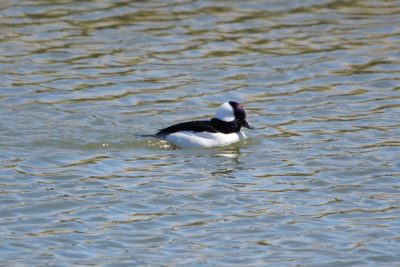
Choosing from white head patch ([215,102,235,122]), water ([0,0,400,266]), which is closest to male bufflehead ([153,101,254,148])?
white head patch ([215,102,235,122])

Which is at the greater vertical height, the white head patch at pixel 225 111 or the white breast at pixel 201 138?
the white head patch at pixel 225 111

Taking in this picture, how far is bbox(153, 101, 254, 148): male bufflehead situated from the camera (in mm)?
16547

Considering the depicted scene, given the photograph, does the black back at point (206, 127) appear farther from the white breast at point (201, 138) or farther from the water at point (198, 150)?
the water at point (198, 150)

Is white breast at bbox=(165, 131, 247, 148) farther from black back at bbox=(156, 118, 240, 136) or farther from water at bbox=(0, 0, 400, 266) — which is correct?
water at bbox=(0, 0, 400, 266)

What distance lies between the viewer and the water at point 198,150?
12.5 metres

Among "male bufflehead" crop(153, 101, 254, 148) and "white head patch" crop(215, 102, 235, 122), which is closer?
"male bufflehead" crop(153, 101, 254, 148)

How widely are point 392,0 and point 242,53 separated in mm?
3823

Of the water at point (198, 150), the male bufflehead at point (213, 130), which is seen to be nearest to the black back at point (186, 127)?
the male bufflehead at point (213, 130)

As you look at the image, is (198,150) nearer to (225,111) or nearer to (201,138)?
(201,138)

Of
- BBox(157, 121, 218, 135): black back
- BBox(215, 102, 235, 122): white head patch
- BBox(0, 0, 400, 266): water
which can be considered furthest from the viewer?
BBox(215, 102, 235, 122): white head patch

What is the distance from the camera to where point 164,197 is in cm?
1399

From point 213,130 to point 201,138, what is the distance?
238 mm

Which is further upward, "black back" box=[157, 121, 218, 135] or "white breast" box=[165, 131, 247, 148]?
"black back" box=[157, 121, 218, 135]

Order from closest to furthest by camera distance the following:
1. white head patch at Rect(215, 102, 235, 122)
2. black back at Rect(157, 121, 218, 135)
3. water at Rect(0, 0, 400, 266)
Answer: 1. water at Rect(0, 0, 400, 266)
2. black back at Rect(157, 121, 218, 135)
3. white head patch at Rect(215, 102, 235, 122)
